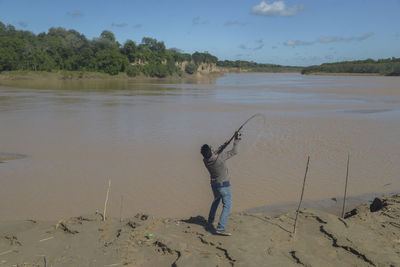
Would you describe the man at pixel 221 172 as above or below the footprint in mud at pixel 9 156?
above

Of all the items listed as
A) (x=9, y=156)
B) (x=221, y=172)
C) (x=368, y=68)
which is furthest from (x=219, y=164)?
(x=368, y=68)

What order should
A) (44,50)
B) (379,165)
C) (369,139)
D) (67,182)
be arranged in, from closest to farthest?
(67,182), (379,165), (369,139), (44,50)

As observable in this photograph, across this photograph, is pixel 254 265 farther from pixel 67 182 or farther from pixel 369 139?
pixel 369 139

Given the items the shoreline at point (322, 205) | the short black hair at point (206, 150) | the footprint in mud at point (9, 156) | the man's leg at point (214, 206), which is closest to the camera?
the short black hair at point (206, 150)

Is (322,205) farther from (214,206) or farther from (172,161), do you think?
(172,161)

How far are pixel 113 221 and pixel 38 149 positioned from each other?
816 centimetres

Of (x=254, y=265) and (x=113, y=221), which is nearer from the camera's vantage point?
(x=254, y=265)

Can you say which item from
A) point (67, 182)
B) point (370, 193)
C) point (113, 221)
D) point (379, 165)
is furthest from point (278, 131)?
point (113, 221)

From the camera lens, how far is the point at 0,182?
9.15 m

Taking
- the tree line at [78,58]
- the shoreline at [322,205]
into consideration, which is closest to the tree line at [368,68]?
the tree line at [78,58]

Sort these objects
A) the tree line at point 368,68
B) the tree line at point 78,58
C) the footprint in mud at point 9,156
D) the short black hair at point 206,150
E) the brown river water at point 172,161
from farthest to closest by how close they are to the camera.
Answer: the tree line at point 368,68 → the tree line at point 78,58 → the footprint in mud at point 9,156 → the brown river water at point 172,161 → the short black hair at point 206,150

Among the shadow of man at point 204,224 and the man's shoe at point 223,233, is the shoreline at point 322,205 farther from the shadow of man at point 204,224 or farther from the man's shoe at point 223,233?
the man's shoe at point 223,233

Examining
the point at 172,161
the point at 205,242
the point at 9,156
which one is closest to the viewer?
the point at 205,242

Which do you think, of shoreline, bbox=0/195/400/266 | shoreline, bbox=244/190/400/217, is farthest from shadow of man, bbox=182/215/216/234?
shoreline, bbox=244/190/400/217
